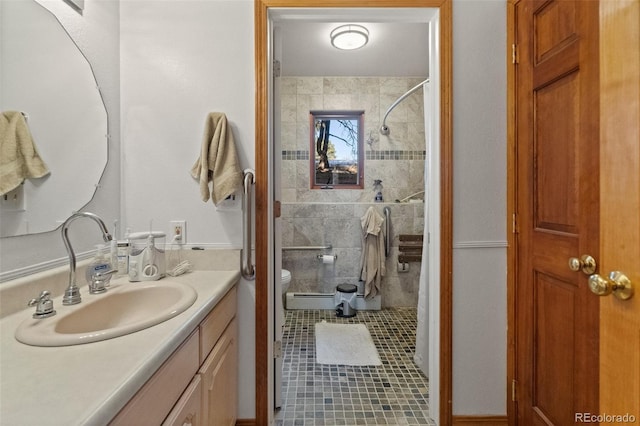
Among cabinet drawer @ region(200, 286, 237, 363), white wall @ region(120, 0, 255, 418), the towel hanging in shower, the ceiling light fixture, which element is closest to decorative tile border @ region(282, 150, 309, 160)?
the towel hanging in shower

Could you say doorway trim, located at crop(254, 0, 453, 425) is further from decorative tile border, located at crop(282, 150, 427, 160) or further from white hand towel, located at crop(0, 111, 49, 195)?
decorative tile border, located at crop(282, 150, 427, 160)

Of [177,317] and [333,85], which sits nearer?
[177,317]

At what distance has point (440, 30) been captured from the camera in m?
1.42

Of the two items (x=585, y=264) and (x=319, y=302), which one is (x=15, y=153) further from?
(x=319, y=302)

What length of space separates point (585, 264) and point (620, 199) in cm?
37

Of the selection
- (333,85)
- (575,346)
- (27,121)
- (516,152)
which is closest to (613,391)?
(575,346)

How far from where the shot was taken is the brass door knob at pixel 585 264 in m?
0.97

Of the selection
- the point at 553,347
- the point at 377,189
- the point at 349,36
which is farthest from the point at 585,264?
the point at 377,189

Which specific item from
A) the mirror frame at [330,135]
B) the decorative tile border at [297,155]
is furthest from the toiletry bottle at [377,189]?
the decorative tile border at [297,155]

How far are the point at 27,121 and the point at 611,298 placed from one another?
188 centimetres

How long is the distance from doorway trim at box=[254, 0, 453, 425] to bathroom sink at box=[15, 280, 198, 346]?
0.45m

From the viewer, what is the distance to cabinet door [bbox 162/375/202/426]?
31.2 inches

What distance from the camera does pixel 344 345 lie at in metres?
2.31

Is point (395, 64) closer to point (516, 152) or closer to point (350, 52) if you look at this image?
point (350, 52)
